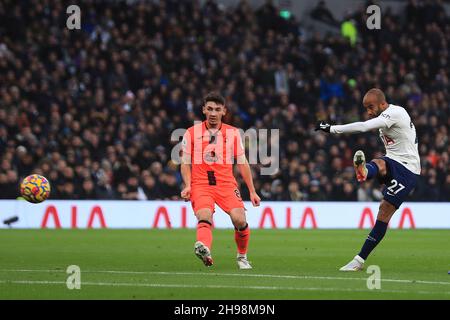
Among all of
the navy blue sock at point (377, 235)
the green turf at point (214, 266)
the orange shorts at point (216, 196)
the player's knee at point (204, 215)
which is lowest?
the green turf at point (214, 266)

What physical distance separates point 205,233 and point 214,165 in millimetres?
1062

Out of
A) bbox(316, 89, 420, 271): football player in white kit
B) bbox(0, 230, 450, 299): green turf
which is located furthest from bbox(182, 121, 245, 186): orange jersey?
bbox(316, 89, 420, 271): football player in white kit

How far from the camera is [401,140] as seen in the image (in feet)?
43.4

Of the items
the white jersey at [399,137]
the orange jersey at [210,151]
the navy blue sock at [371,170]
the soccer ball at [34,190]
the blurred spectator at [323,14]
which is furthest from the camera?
the blurred spectator at [323,14]

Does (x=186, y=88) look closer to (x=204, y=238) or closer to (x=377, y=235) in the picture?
(x=377, y=235)

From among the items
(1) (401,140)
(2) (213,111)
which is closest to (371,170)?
(1) (401,140)

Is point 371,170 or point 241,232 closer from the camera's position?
point 371,170

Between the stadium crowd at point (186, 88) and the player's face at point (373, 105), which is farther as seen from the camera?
the stadium crowd at point (186, 88)

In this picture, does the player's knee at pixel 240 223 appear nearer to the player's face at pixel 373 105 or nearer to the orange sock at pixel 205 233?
the orange sock at pixel 205 233

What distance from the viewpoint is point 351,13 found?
36.0 meters

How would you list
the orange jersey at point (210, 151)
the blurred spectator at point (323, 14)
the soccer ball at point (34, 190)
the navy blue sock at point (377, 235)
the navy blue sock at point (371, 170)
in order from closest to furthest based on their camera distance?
the navy blue sock at point (371, 170) < the navy blue sock at point (377, 235) < the orange jersey at point (210, 151) < the soccer ball at point (34, 190) < the blurred spectator at point (323, 14)

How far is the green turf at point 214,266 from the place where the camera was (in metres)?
10.5

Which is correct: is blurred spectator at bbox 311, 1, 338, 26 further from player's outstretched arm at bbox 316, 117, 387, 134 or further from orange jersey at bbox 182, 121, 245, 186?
player's outstretched arm at bbox 316, 117, 387, 134

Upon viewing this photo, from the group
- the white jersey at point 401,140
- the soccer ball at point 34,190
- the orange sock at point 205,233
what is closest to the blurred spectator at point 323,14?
the soccer ball at point 34,190
